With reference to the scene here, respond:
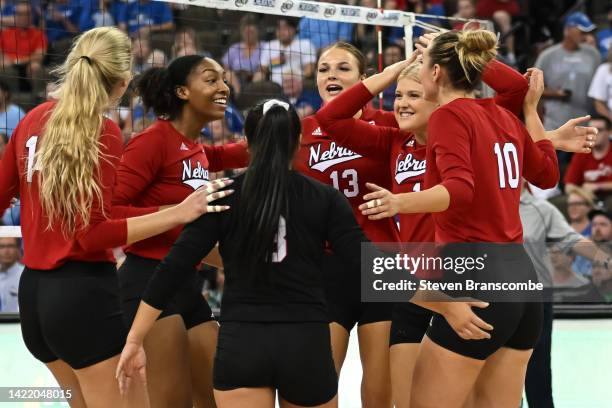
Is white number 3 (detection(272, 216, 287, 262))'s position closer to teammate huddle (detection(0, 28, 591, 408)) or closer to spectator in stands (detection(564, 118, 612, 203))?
teammate huddle (detection(0, 28, 591, 408))

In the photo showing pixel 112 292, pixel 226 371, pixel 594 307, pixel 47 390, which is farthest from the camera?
pixel 594 307

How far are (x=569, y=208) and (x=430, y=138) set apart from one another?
19.8ft

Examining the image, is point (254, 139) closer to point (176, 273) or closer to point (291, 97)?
point (176, 273)

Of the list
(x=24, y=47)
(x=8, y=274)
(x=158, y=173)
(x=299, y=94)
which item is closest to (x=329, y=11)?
(x=158, y=173)

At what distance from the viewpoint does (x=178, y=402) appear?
4480 millimetres

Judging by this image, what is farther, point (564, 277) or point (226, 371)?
point (564, 277)

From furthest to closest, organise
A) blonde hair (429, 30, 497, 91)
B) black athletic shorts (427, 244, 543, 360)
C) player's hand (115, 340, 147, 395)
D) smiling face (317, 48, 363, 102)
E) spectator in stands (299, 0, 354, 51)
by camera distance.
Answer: spectator in stands (299, 0, 354, 51), smiling face (317, 48, 363, 102), blonde hair (429, 30, 497, 91), black athletic shorts (427, 244, 543, 360), player's hand (115, 340, 147, 395)

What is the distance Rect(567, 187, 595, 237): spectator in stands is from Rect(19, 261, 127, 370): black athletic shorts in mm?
6446

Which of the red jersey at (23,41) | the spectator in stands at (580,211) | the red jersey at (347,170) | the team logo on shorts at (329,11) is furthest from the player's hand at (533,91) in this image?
the red jersey at (23,41)

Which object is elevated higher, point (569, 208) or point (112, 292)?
point (112, 292)

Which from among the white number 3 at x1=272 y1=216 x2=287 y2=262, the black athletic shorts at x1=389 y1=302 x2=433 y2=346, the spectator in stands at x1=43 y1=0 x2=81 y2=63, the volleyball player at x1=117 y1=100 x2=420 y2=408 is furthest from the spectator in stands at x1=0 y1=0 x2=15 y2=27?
the white number 3 at x1=272 y1=216 x2=287 y2=262

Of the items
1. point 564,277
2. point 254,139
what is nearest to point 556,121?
point 564,277

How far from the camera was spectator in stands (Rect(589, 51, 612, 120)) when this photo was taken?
10.6 m

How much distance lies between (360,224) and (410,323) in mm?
548
